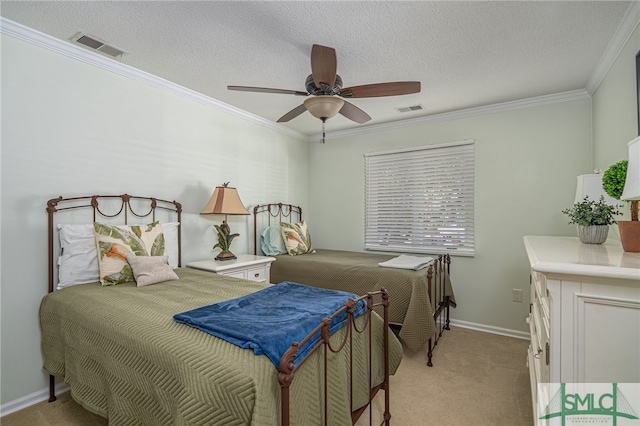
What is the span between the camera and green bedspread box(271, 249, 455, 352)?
101 inches

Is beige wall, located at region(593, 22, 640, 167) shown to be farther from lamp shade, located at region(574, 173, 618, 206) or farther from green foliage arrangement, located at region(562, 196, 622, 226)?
green foliage arrangement, located at region(562, 196, 622, 226)

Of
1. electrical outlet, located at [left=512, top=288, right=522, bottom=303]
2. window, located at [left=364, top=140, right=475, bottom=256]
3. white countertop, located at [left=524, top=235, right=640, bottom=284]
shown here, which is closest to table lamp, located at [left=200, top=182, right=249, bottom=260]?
window, located at [left=364, top=140, right=475, bottom=256]

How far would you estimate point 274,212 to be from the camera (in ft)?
13.6

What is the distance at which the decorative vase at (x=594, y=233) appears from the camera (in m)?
1.68

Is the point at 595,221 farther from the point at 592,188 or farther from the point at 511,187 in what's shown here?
the point at 511,187

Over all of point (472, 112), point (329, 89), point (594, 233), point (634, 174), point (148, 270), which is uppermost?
point (472, 112)

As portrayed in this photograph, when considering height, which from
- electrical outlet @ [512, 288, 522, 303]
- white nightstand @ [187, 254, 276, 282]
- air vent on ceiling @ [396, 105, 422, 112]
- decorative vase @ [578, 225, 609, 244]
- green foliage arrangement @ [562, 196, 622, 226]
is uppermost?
air vent on ceiling @ [396, 105, 422, 112]

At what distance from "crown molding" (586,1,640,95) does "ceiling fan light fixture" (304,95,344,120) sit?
5.84ft

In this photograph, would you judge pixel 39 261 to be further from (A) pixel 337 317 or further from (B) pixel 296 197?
(B) pixel 296 197

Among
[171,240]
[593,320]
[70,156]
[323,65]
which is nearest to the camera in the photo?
[593,320]

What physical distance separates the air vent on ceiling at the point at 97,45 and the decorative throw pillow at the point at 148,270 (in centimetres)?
152

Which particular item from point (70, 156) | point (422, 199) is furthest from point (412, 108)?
point (70, 156)

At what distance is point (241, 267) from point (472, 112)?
3.06 m

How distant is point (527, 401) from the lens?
211cm
